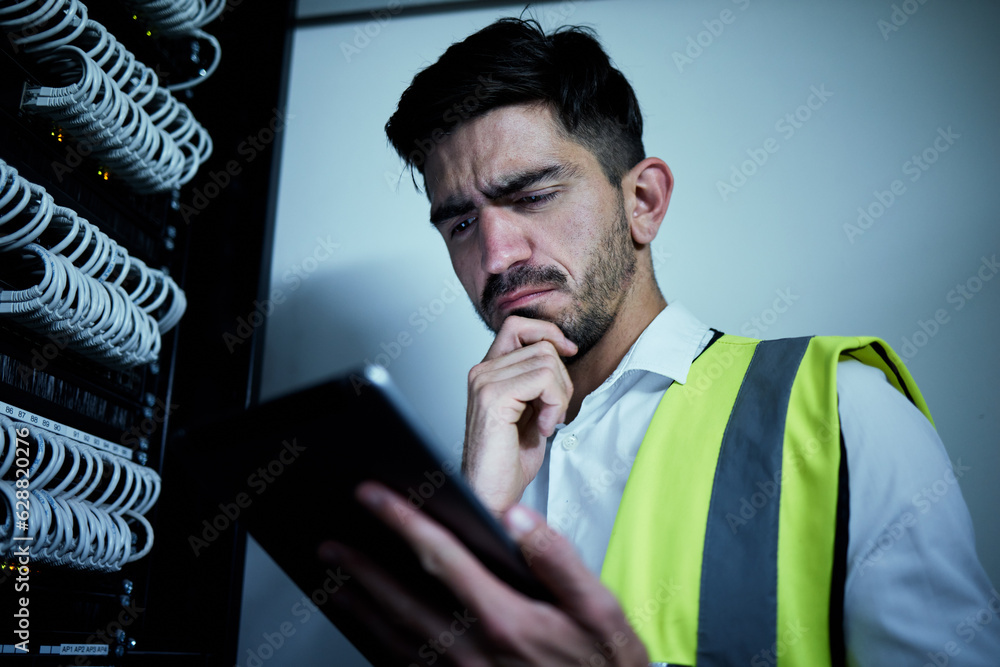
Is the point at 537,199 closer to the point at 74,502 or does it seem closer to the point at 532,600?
the point at 532,600

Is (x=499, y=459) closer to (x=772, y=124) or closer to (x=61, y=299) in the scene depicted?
(x=61, y=299)

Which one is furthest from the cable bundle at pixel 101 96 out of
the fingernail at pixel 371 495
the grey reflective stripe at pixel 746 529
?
the grey reflective stripe at pixel 746 529

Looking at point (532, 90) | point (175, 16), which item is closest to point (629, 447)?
point (532, 90)

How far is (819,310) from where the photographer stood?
1.62 meters

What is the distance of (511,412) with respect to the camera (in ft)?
4.19

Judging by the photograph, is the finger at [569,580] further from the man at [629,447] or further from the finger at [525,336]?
the finger at [525,336]

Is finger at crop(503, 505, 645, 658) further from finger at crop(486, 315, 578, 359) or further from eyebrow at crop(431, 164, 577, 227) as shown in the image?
eyebrow at crop(431, 164, 577, 227)

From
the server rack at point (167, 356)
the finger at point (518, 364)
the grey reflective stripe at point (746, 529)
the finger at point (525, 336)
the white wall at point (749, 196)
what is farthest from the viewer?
the white wall at point (749, 196)

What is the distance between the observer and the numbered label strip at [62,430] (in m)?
1.10

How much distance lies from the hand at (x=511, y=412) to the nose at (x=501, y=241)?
0.12m

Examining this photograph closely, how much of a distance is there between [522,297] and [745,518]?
23.9 inches

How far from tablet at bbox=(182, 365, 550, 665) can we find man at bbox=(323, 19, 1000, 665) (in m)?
0.03

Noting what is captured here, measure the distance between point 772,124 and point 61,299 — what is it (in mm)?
1538

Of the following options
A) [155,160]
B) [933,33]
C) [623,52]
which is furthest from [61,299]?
[933,33]
